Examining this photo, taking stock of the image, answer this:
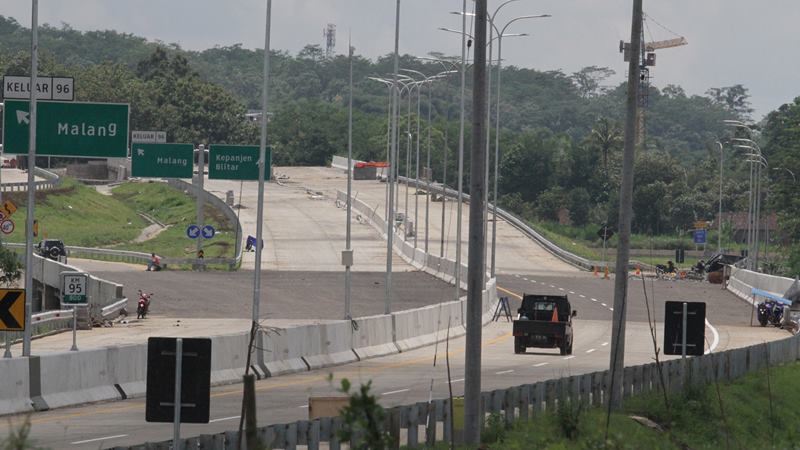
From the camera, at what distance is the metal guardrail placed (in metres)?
19.5

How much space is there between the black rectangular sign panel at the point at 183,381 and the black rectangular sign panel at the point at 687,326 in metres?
17.2

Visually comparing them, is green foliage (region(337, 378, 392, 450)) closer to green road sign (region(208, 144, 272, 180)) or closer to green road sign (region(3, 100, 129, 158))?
green road sign (region(3, 100, 129, 158))

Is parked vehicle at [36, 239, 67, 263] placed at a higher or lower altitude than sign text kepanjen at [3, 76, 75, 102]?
lower

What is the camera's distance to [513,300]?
7838 cm

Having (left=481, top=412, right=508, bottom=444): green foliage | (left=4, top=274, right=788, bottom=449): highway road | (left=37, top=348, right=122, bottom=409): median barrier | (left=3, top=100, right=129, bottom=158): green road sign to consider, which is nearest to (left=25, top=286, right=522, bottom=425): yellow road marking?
(left=4, top=274, right=788, bottom=449): highway road

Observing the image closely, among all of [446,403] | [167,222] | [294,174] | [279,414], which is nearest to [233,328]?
[279,414]

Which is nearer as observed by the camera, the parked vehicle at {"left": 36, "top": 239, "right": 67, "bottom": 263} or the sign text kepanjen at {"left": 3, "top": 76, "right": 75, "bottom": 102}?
the sign text kepanjen at {"left": 3, "top": 76, "right": 75, "bottom": 102}

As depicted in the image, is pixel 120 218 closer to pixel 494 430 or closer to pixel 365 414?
pixel 494 430

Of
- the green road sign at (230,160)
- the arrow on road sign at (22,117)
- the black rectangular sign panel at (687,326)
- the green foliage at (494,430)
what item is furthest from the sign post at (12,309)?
the green road sign at (230,160)

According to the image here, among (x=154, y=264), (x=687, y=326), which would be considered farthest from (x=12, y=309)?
(x=154, y=264)

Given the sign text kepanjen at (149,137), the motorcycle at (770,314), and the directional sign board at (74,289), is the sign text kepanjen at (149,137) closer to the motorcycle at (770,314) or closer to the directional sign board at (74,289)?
the motorcycle at (770,314)

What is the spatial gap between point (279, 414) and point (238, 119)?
161m

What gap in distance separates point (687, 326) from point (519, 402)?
7156mm

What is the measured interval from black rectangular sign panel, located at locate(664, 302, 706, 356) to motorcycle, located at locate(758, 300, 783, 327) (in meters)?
35.7
